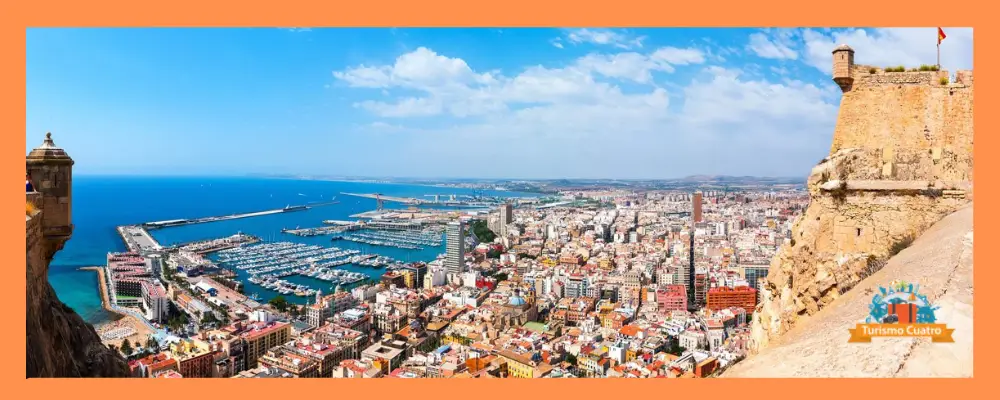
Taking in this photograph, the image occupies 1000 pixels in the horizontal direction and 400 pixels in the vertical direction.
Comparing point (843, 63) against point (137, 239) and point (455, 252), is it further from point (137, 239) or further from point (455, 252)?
point (137, 239)

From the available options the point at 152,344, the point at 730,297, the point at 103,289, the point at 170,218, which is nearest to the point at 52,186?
the point at 152,344

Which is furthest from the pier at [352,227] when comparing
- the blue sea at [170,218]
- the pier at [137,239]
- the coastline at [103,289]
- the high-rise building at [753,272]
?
the high-rise building at [753,272]

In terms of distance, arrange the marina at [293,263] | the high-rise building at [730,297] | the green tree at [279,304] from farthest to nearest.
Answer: the marina at [293,263] < the high-rise building at [730,297] < the green tree at [279,304]

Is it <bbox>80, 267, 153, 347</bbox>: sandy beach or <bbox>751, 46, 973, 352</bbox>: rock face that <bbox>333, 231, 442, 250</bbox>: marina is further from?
<bbox>751, 46, 973, 352</bbox>: rock face

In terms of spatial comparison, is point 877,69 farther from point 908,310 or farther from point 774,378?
point 774,378

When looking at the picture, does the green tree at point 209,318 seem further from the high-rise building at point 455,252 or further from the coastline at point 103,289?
the high-rise building at point 455,252
